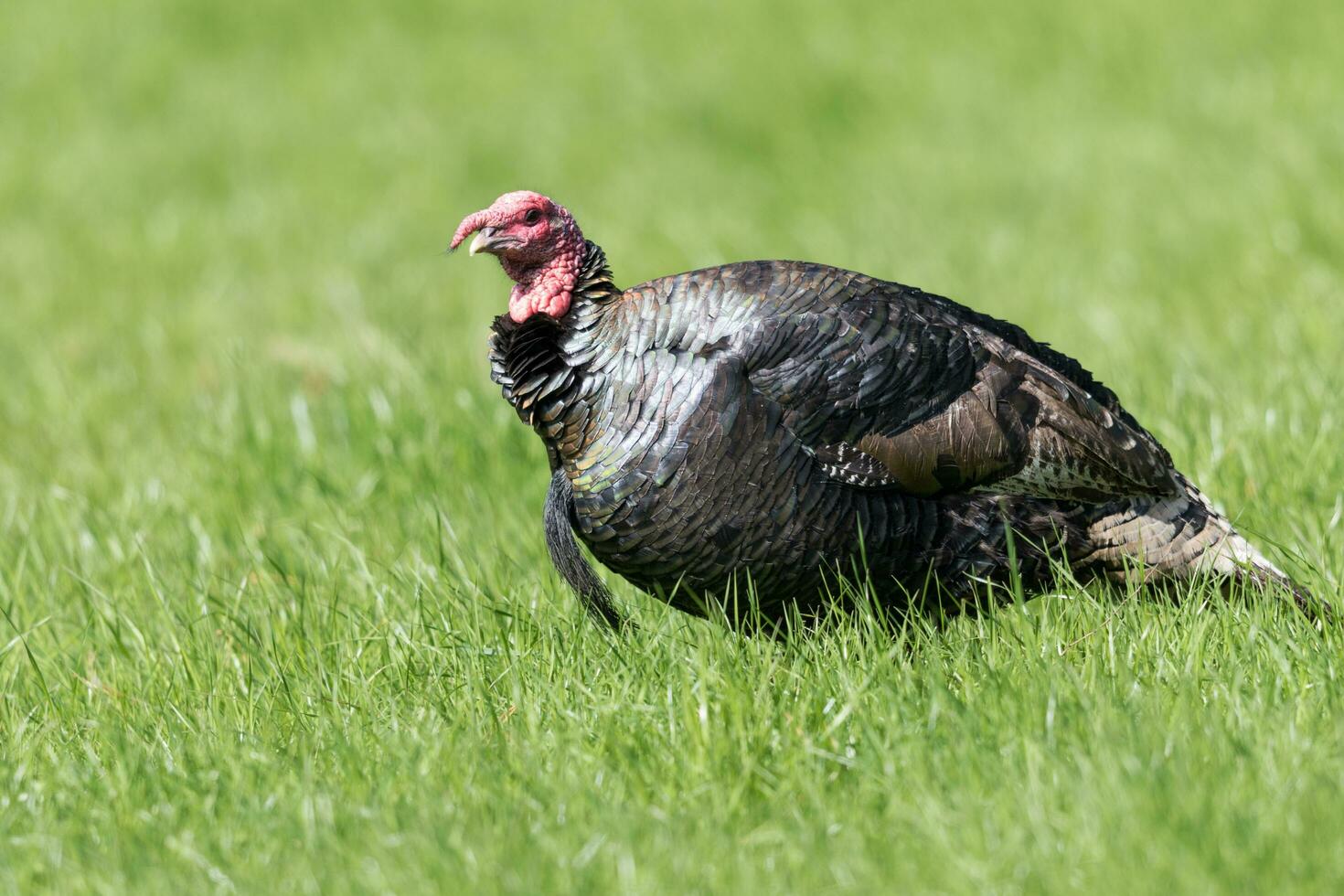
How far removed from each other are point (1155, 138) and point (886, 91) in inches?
76.5

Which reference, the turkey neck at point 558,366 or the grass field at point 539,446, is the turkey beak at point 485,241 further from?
the grass field at point 539,446

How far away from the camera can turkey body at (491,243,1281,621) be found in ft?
11.2

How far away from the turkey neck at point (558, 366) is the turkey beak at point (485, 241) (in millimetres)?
164

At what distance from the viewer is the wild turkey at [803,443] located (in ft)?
11.2

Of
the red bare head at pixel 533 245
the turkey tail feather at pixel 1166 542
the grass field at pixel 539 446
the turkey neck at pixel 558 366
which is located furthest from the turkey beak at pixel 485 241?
the turkey tail feather at pixel 1166 542

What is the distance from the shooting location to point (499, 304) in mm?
8039

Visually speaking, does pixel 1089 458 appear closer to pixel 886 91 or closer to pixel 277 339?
pixel 277 339

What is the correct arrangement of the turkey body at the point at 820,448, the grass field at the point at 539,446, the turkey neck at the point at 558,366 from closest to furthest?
the grass field at the point at 539,446 → the turkey body at the point at 820,448 → the turkey neck at the point at 558,366

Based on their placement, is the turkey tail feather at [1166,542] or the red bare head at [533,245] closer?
the red bare head at [533,245]

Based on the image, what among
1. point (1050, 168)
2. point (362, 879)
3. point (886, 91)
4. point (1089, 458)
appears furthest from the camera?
point (886, 91)

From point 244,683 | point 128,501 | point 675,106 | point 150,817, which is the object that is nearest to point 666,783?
point 150,817

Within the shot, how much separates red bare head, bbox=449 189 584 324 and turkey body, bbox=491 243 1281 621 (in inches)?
1.8

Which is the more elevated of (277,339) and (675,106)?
(675,106)

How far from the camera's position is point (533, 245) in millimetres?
3600
